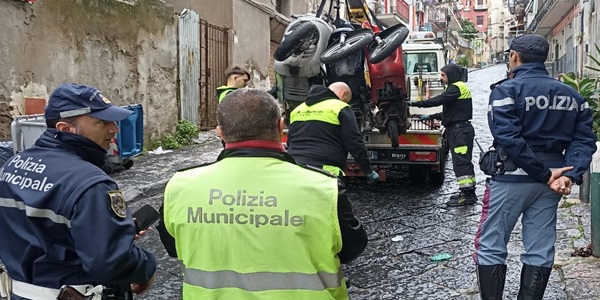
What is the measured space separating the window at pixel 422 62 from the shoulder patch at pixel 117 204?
1188cm

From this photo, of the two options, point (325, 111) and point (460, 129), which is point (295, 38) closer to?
point (325, 111)

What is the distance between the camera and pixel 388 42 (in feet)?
20.4

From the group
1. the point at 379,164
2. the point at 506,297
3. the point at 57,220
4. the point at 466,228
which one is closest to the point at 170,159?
the point at 379,164

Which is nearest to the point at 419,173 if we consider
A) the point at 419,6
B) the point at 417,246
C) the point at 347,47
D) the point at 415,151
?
the point at 415,151

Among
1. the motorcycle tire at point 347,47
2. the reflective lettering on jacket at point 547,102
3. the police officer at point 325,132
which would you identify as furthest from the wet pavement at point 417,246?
the motorcycle tire at point 347,47

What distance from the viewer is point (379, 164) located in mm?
7547

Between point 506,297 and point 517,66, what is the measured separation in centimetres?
162

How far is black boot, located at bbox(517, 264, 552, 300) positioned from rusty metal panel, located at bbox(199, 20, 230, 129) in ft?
33.5

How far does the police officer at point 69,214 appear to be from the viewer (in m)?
2.04

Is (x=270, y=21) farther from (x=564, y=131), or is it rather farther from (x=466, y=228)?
(x=564, y=131)

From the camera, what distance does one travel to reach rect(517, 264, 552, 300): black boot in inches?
142

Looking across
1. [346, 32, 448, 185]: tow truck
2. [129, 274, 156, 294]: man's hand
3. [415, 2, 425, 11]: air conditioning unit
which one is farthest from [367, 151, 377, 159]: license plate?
[415, 2, 425, 11]: air conditioning unit

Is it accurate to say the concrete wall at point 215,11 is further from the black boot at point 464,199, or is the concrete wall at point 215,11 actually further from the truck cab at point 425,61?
the black boot at point 464,199

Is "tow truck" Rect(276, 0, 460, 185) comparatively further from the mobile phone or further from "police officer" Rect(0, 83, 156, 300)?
"police officer" Rect(0, 83, 156, 300)
